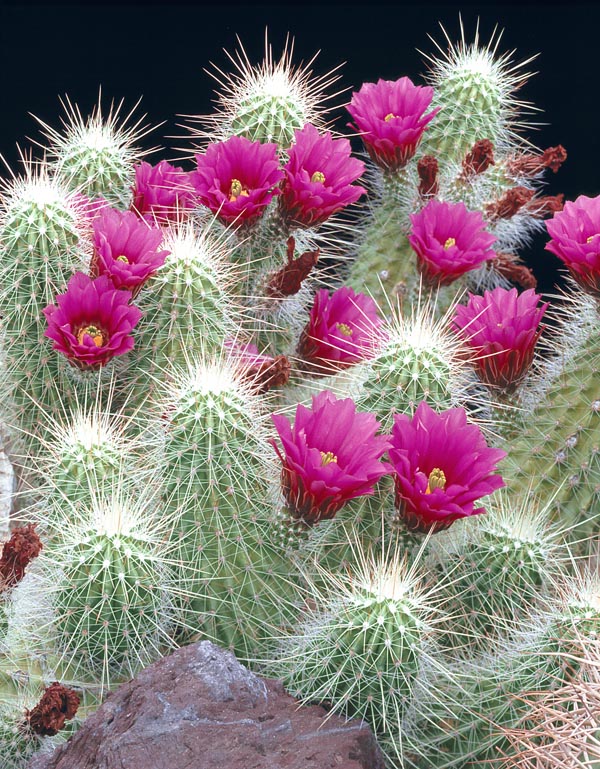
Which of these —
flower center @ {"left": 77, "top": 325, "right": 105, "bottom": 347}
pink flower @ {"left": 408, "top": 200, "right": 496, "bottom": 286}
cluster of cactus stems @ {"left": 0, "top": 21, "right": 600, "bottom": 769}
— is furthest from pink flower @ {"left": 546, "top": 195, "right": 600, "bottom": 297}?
flower center @ {"left": 77, "top": 325, "right": 105, "bottom": 347}

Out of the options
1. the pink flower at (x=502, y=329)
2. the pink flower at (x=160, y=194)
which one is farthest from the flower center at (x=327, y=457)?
the pink flower at (x=160, y=194)

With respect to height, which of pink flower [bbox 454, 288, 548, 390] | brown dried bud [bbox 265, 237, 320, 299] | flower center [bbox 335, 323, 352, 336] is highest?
brown dried bud [bbox 265, 237, 320, 299]

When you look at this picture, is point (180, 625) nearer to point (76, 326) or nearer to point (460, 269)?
point (76, 326)

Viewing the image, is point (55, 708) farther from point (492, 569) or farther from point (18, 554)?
point (492, 569)

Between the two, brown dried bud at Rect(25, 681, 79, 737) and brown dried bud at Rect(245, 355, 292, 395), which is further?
brown dried bud at Rect(245, 355, 292, 395)

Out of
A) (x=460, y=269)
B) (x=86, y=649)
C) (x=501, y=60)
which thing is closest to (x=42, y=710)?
(x=86, y=649)

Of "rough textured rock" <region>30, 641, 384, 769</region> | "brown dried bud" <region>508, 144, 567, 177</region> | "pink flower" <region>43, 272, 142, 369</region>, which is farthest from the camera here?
"brown dried bud" <region>508, 144, 567, 177</region>

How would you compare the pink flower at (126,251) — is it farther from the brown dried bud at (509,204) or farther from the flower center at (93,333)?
the brown dried bud at (509,204)

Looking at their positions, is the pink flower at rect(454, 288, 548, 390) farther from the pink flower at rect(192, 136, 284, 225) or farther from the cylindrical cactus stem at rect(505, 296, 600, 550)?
the pink flower at rect(192, 136, 284, 225)
